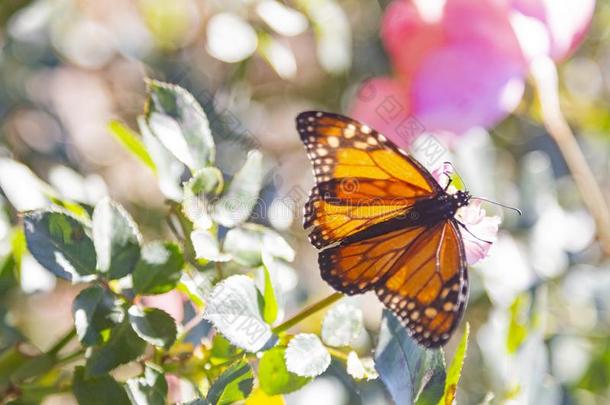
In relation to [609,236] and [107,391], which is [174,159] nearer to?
[107,391]

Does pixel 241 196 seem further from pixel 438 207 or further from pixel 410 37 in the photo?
pixel 410 37

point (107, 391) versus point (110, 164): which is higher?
point (107, 391)

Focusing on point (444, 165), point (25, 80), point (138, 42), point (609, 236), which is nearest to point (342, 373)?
point (444, 165)

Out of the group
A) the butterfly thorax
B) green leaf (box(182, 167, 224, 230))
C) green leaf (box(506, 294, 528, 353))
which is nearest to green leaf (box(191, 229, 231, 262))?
green leaf (box(182, 167, 224, 230))

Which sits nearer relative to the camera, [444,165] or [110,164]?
[444,165]

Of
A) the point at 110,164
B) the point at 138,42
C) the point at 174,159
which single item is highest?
the point at 174,159

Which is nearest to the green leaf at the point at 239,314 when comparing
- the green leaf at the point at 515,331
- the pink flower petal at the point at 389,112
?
the green leaf at the point at 515,331

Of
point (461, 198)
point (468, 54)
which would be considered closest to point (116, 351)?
point (461, 198)
